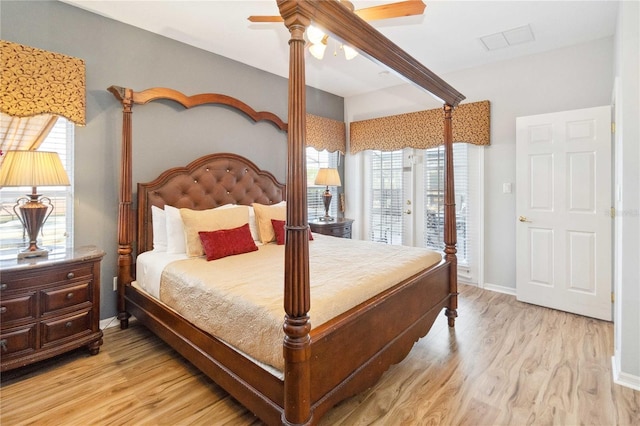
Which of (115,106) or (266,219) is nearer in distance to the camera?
(115,106)

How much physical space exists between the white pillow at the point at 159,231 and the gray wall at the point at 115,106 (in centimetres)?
37

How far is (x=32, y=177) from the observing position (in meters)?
2.21

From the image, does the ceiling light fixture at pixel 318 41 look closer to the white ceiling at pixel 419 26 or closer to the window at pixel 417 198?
the white ceiling at pixel 419 26

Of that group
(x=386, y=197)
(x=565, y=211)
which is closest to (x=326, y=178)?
(x=386, y=197)

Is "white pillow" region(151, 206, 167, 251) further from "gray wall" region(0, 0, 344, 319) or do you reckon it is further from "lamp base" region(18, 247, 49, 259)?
"lamp base" region(18, 247, 49, 259)

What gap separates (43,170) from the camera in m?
2.26

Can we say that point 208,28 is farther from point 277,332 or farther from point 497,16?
point 277,332

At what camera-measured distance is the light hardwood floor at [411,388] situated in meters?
1.80

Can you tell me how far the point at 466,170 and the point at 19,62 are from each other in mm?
4494

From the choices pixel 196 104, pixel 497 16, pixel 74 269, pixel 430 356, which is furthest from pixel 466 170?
pixel 74 269

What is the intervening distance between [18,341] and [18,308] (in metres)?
0.21

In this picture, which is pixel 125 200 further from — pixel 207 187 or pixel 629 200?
pixel 629 200

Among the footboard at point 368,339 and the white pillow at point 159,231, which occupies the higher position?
the white pillow at point 159,231

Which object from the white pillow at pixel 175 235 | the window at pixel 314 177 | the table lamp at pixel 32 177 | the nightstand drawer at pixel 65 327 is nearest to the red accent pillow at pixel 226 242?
the white pillow at pixel 175 235
